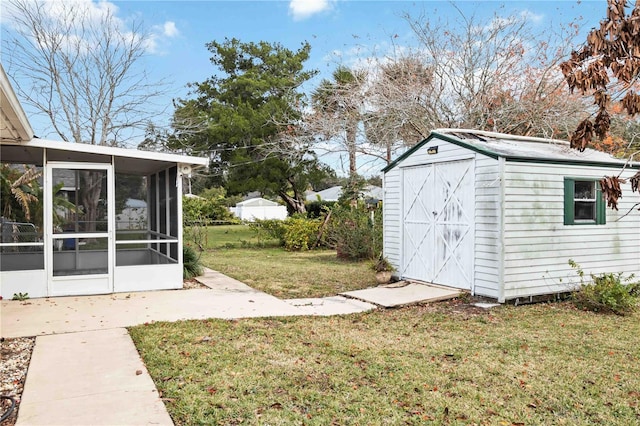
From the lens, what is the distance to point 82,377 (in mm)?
4188

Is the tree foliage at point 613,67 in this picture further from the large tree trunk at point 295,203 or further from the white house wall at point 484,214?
the large tree trunk at point 295,203

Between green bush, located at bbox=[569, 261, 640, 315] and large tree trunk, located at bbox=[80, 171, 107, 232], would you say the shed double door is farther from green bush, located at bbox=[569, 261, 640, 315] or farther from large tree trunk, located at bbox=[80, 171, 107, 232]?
large tree trunk, located at bbox=[80, 171, 107, 232]

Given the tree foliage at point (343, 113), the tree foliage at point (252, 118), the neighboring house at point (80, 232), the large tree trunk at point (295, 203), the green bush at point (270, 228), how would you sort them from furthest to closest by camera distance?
the large tree trunk at point (295, 203) < the tree foliage at point (252, 118) < the green bush at point (270, 228) < the tree foliage at point (343, 113) < the neighboring house at point (80, 232)

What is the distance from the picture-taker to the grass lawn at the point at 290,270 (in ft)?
30.7

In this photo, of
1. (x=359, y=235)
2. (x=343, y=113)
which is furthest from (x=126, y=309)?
(x=343, y=113)

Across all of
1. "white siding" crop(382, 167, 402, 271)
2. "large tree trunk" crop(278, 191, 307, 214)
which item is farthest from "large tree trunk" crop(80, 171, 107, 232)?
"large tree trunk" crop(278, 191, 307, 214)

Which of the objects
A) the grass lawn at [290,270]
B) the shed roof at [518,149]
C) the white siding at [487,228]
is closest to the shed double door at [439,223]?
the white siding at [487,228]

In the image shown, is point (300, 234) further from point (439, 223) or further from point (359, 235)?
point (439, 223)

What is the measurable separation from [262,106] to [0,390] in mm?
19646

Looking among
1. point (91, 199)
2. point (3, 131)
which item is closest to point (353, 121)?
point (91, 199)

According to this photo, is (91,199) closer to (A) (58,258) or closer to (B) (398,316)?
(A) (58,258)

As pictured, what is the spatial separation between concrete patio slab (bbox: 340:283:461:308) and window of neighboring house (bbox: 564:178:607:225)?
2.28m

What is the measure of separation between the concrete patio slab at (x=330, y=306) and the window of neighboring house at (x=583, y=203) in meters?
3.63

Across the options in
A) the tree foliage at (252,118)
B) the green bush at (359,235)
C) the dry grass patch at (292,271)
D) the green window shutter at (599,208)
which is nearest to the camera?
A: the green window shutter at (599,208)
